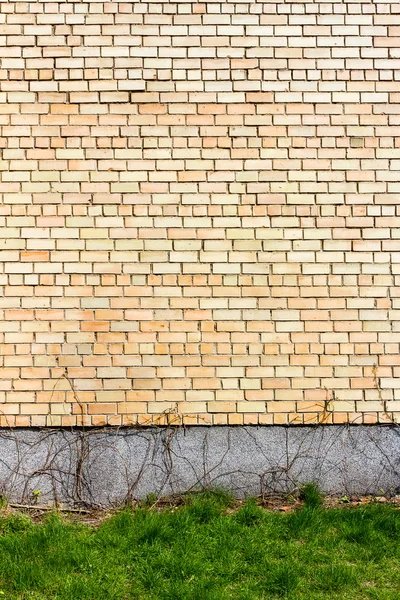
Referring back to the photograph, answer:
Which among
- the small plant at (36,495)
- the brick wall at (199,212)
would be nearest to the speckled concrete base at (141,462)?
the small plant at (36,495)

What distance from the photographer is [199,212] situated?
4379 mm

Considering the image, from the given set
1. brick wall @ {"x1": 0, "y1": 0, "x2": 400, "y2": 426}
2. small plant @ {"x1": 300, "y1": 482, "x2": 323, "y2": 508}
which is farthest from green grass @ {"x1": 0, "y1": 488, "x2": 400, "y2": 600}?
brick wall @ {"x1": 0, "y1": 0, "x2": 400, "y2": 426}

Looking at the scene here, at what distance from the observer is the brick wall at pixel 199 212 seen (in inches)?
169

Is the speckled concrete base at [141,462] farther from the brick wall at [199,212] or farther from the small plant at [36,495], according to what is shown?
the brick wall at [199,212]

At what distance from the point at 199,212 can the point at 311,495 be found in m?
2.02

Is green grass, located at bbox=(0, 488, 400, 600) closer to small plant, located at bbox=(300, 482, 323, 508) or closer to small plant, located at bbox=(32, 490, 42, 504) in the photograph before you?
small plant, located at bbox=(300, 482, 323, 508)

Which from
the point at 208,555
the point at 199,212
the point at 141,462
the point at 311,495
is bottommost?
the point at 208,555

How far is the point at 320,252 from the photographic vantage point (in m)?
4.39

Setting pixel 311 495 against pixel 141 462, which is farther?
pixel 141 462

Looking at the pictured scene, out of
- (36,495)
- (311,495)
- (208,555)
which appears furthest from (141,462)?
(311,495)

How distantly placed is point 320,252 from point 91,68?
2022 millimetres

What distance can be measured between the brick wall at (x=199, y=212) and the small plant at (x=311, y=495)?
438mm

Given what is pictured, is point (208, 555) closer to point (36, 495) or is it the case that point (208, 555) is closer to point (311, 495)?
point (311, 495)

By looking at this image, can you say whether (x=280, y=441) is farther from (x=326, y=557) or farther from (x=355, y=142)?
(x=355, y=142)
